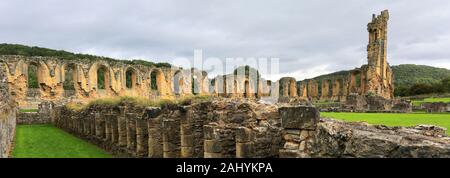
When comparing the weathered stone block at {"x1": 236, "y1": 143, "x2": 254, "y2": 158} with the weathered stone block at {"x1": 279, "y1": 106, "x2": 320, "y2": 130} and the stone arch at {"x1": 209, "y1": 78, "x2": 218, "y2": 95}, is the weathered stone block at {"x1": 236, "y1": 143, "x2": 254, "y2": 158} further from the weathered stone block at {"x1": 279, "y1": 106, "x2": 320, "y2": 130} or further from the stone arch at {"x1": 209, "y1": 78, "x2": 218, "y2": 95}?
the stone arch at {"x1": 209, "y1": 78, "x2": 218, "y2": 95}

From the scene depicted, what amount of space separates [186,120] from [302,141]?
3564mm

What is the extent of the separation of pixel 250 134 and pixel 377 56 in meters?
37.9

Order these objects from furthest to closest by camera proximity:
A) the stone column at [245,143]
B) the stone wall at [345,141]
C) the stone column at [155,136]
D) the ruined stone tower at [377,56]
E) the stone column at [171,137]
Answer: the ruined stone tower at [377,56] → the stone column at [155,136] → the stone column at [171,137] → the stone column at [245,143] → the stone wall at [345,141]

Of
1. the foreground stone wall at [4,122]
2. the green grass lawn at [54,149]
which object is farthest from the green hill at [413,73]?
the foreground stone wall at [4,122]

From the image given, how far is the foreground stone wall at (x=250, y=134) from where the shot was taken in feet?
12.0

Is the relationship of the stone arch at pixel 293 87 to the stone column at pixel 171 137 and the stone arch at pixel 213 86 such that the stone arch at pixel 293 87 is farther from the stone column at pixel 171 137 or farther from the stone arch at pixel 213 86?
the stone column at pixel 171 137

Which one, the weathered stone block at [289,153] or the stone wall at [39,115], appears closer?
the weathered stone block at [289,153]

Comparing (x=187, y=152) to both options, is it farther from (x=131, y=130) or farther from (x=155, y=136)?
(x=131, y=130)

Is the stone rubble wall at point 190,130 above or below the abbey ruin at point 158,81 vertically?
below

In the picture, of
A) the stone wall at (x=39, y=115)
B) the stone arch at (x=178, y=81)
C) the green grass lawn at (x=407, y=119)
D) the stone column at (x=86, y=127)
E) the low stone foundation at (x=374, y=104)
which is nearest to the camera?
→ the green grass lawn at (x=407, y=119)
